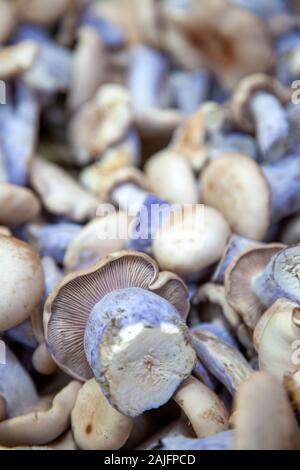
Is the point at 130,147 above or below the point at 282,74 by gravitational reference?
below

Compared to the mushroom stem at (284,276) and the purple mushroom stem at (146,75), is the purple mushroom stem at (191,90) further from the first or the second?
the mushroom stem at (284,276)

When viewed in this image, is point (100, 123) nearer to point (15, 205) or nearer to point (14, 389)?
point (15, 205)

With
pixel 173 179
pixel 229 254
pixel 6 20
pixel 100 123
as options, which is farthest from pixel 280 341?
pixel 6 20

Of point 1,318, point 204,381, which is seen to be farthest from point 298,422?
point 1,318

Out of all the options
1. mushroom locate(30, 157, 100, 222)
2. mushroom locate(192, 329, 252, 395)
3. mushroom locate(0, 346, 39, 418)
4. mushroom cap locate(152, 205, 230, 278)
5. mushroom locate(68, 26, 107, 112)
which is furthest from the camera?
mushroom locate(68, 26, 107, 112)

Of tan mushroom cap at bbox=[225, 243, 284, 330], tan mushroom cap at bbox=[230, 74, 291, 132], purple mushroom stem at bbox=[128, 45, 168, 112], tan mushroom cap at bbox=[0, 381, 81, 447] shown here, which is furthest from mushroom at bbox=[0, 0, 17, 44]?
tan mushroom cap at bbox=[0, 381, 81, 447]

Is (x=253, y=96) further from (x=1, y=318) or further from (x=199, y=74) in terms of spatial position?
(x=1, y=318)

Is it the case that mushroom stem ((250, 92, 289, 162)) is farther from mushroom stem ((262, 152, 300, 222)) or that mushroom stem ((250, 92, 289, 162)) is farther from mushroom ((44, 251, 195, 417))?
mushroom ((44, 251, 195, 417))

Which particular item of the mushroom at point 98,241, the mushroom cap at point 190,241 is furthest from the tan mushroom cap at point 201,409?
the mushroom at point 98,241
